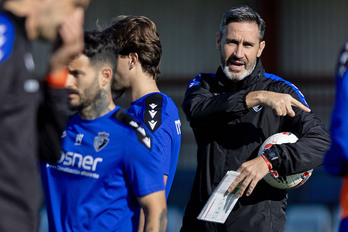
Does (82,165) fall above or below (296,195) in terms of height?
above

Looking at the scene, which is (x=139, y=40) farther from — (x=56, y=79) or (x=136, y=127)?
(x=56, y=79)

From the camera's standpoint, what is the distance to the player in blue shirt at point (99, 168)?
10.3 feet

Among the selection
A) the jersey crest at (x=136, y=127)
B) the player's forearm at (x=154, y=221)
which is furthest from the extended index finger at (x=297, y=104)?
the player's forearm at (x=154, y=221)

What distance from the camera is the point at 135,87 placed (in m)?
4.04

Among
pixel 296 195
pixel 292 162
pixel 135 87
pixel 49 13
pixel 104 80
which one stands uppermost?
pixel 49 13

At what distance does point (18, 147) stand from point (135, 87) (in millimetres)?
1674

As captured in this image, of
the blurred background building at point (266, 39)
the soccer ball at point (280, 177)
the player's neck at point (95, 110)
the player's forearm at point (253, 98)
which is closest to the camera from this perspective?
the player's neck at point (95, 110)

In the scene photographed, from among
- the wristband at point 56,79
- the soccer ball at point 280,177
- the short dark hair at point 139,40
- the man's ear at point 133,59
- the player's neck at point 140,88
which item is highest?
the wristband at point 56,79

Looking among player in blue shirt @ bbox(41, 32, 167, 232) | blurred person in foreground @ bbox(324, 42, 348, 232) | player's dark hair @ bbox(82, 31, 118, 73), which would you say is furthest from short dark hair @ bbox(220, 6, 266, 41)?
blurred person in foreground @ bbox(324, 42, 348, 232)

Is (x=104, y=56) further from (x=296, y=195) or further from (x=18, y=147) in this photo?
(x=296, y=195)

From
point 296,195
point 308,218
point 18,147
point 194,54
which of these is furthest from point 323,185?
point 18,147

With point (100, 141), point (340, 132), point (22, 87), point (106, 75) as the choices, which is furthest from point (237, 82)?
point (22, 87)

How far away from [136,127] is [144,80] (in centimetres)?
86

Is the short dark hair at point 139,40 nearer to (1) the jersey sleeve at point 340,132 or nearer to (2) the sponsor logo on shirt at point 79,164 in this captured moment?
(2) the sponsor logo on shirt at point 79,164
